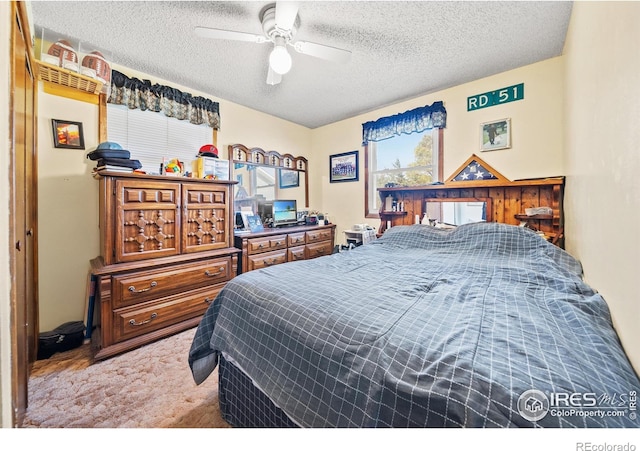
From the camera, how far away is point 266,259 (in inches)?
119

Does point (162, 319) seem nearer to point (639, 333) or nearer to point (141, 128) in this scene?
point (141, 128)

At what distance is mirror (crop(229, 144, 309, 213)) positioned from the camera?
132 inches

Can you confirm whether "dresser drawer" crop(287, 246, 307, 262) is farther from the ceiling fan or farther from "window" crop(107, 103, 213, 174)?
the ceiling fan

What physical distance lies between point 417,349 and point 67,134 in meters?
3.03

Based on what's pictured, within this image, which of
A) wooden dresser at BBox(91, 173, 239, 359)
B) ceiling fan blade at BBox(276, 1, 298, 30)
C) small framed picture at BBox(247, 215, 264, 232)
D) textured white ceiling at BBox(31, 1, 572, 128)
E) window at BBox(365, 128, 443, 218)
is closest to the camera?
ceiling fan blade at BBox(276, 1, 298, 30)

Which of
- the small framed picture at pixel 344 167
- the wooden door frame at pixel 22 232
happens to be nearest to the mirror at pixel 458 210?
the small framed picture at pixel 344 167

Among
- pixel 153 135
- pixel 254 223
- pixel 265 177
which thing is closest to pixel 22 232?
pixel 153 135

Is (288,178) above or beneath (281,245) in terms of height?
above

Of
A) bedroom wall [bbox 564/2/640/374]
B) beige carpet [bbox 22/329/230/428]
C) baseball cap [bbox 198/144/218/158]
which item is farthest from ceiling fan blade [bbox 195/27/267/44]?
beige carpet [bbox 22/329/230/428]

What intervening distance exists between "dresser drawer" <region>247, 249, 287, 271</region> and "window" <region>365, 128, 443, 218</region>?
144 cm

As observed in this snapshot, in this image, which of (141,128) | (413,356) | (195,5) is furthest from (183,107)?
(413,356)

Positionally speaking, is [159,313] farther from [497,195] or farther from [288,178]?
[497,195]

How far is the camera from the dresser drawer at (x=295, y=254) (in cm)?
332
